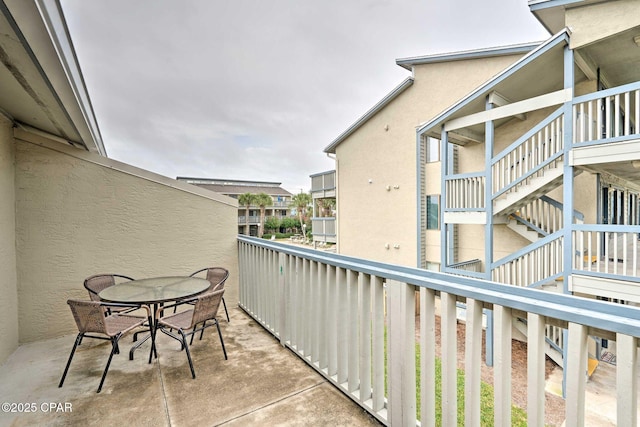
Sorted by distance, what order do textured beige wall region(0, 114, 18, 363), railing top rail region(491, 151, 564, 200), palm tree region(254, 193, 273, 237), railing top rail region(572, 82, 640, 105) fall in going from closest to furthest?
textured beige wall region(0, 114, 18, 363) < railing top rail region(572, 82, 640, 105) < railing top rail region(491, 151, 564, 200) < palm tree region(254, 193, 273, 237)

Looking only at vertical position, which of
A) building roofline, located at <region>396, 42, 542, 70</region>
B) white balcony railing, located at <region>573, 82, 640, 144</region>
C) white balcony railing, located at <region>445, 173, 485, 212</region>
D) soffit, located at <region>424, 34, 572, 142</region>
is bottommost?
white balcony railing, located at <region>445, 173, 485, 212</region>

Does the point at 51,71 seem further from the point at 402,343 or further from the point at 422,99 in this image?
the point at 422,99

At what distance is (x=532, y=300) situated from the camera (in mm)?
1254

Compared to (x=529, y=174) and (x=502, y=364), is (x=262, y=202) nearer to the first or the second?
(x=529, y=174)

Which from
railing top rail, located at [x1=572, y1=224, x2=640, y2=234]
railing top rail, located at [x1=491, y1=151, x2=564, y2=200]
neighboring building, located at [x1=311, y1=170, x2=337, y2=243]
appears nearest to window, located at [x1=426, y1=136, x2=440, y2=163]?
railing top rail, located at [x1=491, y1=151, x2=564, y2=200]

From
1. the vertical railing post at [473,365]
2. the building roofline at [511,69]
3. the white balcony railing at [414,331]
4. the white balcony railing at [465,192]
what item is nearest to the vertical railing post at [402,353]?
the white balcony railing at [414,331]

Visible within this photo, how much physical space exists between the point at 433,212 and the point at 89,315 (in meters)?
9.00

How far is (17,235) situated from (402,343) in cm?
472

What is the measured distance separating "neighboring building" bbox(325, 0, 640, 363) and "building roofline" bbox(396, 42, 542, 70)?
0.04m

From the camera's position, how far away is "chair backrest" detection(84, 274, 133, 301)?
3.24 m

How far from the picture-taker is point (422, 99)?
9.27 m

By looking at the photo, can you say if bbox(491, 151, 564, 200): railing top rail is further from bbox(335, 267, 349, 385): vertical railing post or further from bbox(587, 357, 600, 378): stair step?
bbox(335, 267, 349, 385): vertical railing post

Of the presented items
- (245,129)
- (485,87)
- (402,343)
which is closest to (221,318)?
(402,343)

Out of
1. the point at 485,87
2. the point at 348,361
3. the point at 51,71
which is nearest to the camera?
the point at 51,71
